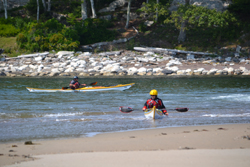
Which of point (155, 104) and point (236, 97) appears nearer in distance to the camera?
point (155, 104)

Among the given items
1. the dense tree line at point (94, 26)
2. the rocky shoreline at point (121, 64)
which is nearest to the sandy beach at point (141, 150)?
the rocky shoreline at point (121, 64)

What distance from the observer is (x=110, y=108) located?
10898 mm

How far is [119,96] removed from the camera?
46.5 ft

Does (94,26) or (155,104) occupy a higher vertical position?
(94,26)

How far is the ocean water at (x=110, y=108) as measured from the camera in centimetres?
765

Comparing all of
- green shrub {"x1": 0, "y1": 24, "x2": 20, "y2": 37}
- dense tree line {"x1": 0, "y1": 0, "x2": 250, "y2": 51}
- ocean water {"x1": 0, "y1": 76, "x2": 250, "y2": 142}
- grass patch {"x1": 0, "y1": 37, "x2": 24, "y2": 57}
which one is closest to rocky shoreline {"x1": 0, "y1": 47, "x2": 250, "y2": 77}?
grass patch {"x1": 0, "y1": 37, "x2": 24, "y2": 57}

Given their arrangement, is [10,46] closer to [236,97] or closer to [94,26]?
[94,26]

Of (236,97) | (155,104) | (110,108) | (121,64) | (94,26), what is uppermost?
(94,26)

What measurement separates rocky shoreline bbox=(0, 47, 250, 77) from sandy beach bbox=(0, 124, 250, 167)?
1541 cm

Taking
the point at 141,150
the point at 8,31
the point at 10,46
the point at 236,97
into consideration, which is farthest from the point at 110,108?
the point at 8,31

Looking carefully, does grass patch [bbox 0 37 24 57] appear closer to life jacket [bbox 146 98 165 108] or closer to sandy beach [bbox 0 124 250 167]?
life jacket [bbox 146 98 165 108]

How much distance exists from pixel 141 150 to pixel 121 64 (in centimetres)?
1884

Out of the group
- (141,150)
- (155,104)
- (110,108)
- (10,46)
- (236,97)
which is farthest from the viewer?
(10,46)

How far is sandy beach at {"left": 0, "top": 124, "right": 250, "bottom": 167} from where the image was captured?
4.54 metres
